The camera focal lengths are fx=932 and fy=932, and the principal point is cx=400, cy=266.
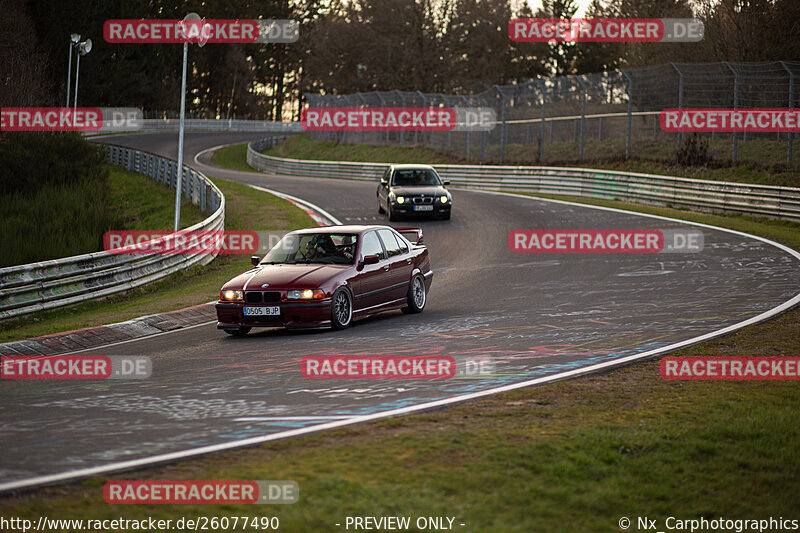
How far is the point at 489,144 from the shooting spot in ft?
145

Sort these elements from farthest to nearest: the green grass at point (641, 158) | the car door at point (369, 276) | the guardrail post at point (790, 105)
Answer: the green grass at point (641, 158) → the guardrail post at point (790, 105) → the car door at point (369, 276)

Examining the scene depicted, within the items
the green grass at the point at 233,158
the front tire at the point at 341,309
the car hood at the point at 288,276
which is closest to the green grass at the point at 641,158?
the green grass at the point at 233,158

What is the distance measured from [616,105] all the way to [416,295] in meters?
23.1

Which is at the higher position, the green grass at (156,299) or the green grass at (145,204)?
the green grass at (145,204)

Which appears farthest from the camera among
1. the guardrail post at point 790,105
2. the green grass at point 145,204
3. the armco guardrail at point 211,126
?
the armco guardrail at point 211,126

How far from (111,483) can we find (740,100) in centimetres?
2730

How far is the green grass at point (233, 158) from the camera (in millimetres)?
64725

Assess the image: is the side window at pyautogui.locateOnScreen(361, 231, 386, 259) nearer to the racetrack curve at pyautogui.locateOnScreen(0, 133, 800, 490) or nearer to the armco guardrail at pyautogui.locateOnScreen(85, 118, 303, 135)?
the racetrack curve at pyautogui.locateOnScreen(0, 133, 800, 490)

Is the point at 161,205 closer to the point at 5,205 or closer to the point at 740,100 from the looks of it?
the point at 5,205

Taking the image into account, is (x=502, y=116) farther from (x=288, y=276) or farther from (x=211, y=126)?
(x=211, y=126)

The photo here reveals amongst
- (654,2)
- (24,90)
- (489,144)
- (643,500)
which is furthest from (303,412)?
(654,2)

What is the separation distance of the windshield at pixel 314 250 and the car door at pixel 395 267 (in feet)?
1.80

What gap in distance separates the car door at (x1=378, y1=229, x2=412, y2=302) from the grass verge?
576cm

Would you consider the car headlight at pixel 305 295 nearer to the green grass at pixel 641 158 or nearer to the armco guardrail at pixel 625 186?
the armco guardrail at pixel 625 186
